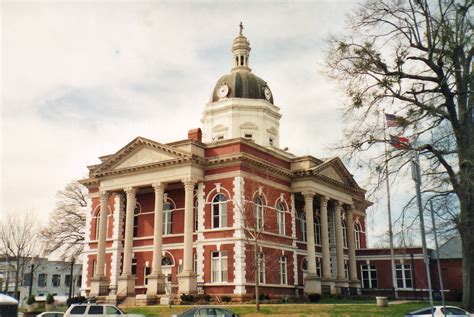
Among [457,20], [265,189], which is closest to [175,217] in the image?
[265,189]

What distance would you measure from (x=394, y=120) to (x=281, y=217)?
20868 mm

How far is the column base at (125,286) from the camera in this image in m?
40.7

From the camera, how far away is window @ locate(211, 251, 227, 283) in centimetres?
3991

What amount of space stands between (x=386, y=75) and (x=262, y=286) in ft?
69.4

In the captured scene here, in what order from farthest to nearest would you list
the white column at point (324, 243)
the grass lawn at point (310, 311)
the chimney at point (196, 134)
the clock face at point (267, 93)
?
the clock face at point (267, 93) < the white column at point (324, 243) < the chimney at point (196, 134) < the grass lawn at point (310, 311)

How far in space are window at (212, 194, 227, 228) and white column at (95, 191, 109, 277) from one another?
1033 centimetres

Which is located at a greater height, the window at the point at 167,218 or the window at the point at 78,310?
the window at the point at 167,218

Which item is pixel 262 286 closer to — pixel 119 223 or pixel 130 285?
pixel 130 285

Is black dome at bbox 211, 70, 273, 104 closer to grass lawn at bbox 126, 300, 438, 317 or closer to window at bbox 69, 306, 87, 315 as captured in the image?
grass lawn at bbox 126, 300, 438, 317

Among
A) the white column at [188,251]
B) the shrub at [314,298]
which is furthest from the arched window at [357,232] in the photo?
the white column at [188,251]

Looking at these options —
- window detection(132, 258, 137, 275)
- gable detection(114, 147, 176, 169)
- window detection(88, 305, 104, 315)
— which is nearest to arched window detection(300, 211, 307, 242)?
gable detection(114, 147, 176, 169)

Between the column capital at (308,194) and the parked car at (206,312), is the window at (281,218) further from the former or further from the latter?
the parked car at (206,312)

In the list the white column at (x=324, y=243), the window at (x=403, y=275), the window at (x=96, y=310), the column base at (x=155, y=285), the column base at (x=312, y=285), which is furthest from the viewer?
the window at (x=403, y=275)

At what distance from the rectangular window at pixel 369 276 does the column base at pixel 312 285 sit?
1452cm
